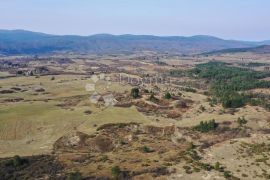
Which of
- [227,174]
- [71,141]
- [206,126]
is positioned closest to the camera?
[227,174]

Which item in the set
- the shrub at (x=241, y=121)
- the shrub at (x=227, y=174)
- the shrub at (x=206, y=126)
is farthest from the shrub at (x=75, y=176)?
the shrub at (x=241, y=121)

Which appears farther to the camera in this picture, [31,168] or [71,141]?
[71,141]

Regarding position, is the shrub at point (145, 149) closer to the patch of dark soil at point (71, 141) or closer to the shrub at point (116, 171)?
the shrub at point (116, 171)

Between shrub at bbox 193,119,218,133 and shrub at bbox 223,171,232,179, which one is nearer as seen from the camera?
shrub at bbox 223,171,232,179

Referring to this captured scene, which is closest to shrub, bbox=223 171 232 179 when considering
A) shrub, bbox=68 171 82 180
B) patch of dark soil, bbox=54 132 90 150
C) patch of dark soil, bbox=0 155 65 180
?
shrub, bbox=68 171 82 180

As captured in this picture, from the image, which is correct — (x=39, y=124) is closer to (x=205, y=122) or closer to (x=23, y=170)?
(x=23, y=170)

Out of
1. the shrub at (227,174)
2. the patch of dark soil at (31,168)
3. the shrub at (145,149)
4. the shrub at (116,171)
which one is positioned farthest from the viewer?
the shrub at (145,149)

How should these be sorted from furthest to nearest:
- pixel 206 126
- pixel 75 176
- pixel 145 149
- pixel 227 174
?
1. pixel 206 126
2. pixel 145 149
3. pixel 75 176
4. pixel 227 174

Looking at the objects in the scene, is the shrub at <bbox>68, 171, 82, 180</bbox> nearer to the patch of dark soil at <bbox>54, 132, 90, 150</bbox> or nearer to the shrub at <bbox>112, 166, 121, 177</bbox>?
the shrub at <bbox>112, 166, 121, 177</bbox>

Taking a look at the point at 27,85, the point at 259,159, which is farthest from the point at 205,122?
the point at 27,85

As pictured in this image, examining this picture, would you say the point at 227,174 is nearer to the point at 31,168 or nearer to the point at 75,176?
the point at 75,176

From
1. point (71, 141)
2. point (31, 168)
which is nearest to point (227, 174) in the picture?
point (31, 168)
